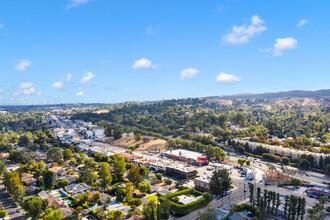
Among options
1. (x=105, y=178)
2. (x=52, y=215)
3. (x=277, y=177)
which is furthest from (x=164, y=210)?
(x=277, y=177)

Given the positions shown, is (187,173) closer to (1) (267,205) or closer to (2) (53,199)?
(1) (267,205)

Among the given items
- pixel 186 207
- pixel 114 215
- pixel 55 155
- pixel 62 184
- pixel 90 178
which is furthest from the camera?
pixel 55 155

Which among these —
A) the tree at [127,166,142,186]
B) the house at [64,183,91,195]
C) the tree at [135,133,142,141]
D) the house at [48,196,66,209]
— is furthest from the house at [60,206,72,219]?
the tree at [135,133,142,141]

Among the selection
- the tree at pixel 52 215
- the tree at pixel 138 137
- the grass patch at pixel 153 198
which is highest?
the tree at pixel 138 137

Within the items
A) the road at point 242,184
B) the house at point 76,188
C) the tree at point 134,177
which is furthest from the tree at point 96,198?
the road at point 242,184

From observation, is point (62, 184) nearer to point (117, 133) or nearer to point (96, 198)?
point (96, 198)

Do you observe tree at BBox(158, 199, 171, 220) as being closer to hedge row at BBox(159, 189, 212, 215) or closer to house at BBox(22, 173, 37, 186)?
hedge row at BBox(159, 189, 212, 215)

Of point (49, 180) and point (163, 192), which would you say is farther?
point (49, 180)

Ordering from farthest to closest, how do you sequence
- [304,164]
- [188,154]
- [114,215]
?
[188,154], [304,164], [114,215]

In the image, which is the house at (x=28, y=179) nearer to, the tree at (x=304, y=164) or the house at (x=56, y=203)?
the house at (x=56, y=203)
